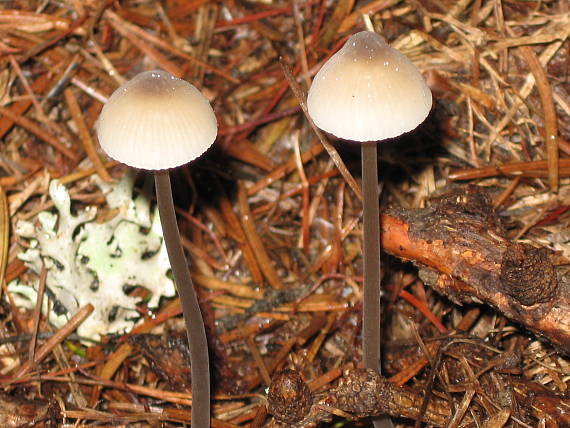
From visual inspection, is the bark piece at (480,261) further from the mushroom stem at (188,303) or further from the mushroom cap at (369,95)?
the mushroom stem at (188,303)

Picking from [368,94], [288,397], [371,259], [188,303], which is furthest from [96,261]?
[368,94]

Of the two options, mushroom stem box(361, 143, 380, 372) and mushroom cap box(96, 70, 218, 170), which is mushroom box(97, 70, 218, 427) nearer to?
mushroom cap box(96, 70, 218, 170)

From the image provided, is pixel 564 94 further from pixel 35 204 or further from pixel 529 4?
pixel 35 204

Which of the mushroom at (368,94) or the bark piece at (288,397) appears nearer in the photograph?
the mushroom at (368,94)

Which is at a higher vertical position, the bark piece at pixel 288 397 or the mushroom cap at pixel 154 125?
the mushroom cap at pixel 154 125

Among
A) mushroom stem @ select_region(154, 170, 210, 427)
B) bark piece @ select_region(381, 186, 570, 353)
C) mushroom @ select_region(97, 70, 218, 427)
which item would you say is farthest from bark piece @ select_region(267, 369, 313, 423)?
mushroom @ select_region(97, 70, 218, 427)

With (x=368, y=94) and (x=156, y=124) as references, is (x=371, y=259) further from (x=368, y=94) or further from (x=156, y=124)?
(x=156, y=124)

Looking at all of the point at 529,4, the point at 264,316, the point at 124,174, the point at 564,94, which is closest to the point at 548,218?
the point at 564,94

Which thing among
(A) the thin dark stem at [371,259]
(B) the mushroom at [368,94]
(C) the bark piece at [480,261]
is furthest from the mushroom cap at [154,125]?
(C) the bark piece at [480,261]
